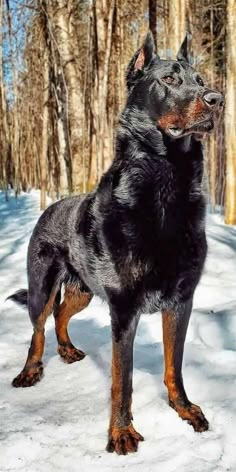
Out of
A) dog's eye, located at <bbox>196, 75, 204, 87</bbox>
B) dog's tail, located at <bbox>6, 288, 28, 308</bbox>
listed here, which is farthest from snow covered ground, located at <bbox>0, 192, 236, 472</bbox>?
dog's eye, located at <bbox>196, 75, 204, 87</bbox>

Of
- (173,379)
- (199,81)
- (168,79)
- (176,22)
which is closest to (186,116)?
(168,79)

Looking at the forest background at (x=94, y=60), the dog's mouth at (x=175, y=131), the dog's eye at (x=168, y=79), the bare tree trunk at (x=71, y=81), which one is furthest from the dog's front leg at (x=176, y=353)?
the bare tree trunk at (x=71, y=81)

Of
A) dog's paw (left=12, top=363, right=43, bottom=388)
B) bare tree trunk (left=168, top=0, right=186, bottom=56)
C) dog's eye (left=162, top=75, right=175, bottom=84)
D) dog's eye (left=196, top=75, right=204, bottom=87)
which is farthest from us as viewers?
bare tree trunk (left=168, top=0, right=186, bottom=56)

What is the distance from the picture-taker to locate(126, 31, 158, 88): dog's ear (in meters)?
2.90

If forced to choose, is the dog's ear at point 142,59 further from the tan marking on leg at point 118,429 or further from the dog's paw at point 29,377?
the dog's paw at point 29,377

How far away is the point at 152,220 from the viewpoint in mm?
2721

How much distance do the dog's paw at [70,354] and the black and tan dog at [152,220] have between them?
122cm

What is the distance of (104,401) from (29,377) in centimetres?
71

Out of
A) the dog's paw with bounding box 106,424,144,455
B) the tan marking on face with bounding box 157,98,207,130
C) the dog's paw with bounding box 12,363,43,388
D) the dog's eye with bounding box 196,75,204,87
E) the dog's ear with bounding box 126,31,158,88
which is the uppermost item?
the dog's ear with bounding box 126,31,158,88

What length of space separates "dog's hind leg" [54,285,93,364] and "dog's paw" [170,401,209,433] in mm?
1283

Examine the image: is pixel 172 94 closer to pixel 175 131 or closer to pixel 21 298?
pixel 175 131

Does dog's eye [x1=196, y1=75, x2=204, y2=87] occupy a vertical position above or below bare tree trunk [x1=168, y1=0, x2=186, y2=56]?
below

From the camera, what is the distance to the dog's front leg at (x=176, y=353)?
291 cm

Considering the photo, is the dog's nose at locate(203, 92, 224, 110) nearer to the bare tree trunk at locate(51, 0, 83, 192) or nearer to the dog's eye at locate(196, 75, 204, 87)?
the dog's eye at locate(196, 75, 204, 87)
